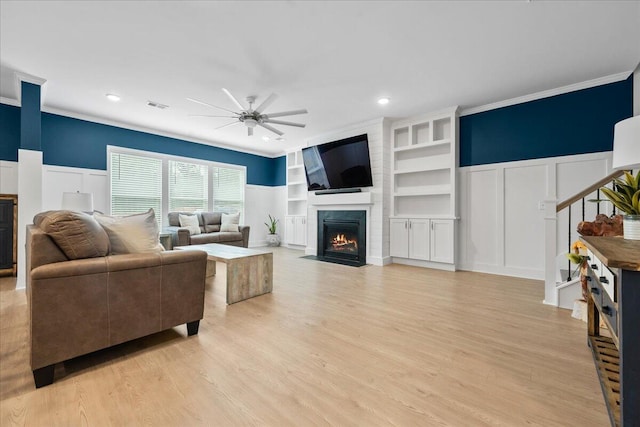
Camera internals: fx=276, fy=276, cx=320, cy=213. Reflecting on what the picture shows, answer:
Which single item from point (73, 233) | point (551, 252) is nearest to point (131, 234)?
point (73, 233)

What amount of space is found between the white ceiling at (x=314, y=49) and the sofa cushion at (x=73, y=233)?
1.85 m

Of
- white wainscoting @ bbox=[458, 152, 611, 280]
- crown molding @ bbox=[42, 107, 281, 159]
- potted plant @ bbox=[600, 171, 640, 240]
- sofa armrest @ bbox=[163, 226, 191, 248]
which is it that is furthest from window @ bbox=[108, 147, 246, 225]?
potted plant @ bbox=[600, 171, 640, 240]

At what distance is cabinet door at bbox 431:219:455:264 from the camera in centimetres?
451

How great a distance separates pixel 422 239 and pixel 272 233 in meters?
4.28

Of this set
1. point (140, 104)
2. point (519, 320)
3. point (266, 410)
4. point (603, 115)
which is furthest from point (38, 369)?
point (603, 115)

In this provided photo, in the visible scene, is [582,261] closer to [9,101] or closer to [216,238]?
[216,238]

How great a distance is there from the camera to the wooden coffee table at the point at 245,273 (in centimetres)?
290

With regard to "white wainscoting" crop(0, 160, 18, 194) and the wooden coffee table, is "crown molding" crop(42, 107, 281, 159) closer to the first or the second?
"white wainscoting" crop(0, 160, 18, 194)

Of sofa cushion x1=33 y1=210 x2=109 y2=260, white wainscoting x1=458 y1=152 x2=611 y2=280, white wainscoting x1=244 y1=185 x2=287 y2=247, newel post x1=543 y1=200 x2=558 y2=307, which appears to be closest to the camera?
sofa cushion x1=33 y1=210 x2=109 y2=260

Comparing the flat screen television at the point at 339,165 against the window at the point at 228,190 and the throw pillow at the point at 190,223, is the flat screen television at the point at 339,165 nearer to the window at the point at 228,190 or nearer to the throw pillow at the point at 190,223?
the window at the point at 228,190

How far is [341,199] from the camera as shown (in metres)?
5.55

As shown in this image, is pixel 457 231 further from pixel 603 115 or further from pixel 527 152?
pixel 603 115

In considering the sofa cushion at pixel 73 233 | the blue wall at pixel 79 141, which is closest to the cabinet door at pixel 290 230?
the blue wall at pixel 79 141

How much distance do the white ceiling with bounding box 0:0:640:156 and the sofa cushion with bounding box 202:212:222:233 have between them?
7.67 ft
